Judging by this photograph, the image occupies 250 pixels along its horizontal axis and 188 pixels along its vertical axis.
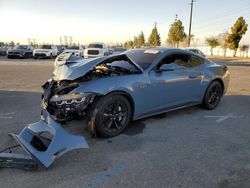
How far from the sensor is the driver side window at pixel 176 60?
483 cm

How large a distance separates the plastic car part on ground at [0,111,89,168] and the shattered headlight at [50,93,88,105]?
0.39 m

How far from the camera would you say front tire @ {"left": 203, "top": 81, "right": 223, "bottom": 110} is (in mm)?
5793

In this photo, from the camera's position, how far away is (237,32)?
4200 cm

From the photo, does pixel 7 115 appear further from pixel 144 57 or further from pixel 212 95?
pixel 212 95

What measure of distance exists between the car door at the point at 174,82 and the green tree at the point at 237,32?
42.1m

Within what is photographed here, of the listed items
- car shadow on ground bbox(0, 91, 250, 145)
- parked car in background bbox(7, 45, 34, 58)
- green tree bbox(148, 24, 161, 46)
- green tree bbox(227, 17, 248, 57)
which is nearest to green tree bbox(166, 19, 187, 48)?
green tree bbox(227, 17, 248, 57)

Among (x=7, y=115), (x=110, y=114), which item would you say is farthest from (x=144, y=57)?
(x=7, y=115)

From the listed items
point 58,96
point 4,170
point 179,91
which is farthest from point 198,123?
point 4,170

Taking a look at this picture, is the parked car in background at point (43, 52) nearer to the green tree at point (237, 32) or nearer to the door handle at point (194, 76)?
the door handle at point (194, 76)

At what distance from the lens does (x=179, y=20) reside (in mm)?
48375

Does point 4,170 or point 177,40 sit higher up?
point 177,40

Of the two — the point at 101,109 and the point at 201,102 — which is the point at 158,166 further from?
the point at 201,102

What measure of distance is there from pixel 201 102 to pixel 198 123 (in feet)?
3.34

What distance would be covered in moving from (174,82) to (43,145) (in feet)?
9.32
